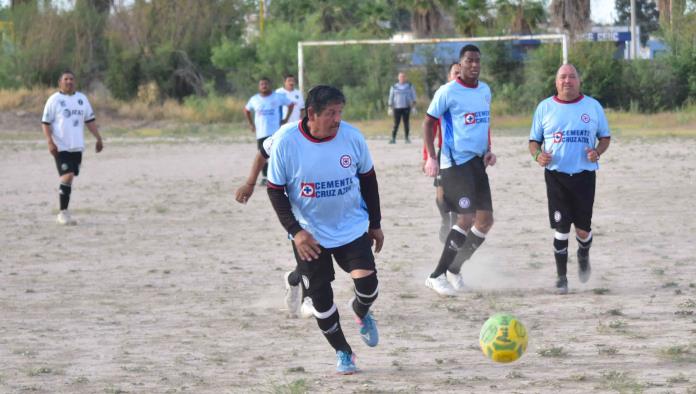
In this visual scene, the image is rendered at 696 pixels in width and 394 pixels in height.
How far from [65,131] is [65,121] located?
0.13 m

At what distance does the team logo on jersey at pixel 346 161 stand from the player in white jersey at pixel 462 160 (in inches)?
109

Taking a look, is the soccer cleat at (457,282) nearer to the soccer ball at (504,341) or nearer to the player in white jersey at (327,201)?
the player in white jersey at (327,201)

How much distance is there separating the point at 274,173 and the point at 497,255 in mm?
5262

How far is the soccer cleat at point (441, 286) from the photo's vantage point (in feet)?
31.3

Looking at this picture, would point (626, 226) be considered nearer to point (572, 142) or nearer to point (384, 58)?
point (572, 142)

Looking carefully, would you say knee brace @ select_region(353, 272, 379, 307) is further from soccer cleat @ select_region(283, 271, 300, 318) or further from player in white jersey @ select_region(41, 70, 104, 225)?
player in white jersey @ select_region(41, 70, 104, 225)

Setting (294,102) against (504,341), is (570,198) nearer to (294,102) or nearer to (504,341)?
(504,341)

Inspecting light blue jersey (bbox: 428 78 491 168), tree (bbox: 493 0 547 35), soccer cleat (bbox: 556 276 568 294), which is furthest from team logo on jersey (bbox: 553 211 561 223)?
tree (bbox: 493 0 547 35)

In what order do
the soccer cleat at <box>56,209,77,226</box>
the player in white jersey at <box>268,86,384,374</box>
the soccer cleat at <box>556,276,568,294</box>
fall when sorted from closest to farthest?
the player in white jersey at <box>268,86,384,374</box>
the soccer cleat at <box>556,276,568,294</box>
the soccer cleat at <box>56,209,77,226</box>

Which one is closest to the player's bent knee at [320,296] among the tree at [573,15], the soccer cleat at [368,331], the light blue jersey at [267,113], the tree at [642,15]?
the soccer cleat at [368,331]

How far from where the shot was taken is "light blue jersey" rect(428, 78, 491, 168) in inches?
380

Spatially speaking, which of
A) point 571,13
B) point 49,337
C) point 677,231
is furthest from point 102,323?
point 571,13

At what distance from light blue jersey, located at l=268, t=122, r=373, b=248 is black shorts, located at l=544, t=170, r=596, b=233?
2.90 m

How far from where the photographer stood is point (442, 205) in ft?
38.5
